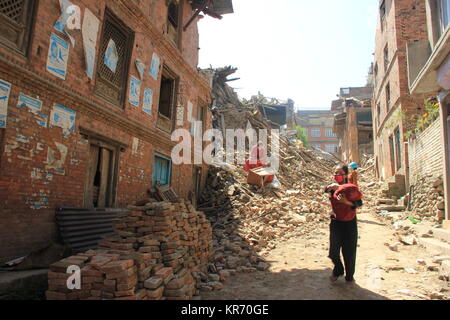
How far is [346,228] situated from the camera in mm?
4598

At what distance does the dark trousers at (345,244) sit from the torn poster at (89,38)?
254 inches

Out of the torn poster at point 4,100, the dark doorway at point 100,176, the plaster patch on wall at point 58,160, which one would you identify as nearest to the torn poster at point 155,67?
the dark doorway at point 100,176

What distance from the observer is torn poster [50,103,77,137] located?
5.96 m

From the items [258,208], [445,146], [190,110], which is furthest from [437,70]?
[190,110]

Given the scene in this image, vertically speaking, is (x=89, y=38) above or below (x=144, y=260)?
above

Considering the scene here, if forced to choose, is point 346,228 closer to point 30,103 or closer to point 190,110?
point 30,103

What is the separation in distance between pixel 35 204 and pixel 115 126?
3073 millimetres

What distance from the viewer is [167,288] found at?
13.1ft

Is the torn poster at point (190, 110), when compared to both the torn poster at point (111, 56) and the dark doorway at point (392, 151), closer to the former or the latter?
the torn poster at point (111, 56)

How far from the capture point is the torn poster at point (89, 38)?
691 cm

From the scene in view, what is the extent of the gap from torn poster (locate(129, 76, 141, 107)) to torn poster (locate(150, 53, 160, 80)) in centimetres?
93

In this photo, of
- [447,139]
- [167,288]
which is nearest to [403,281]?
[167,288]

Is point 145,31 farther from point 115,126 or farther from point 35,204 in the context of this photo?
point 35,204

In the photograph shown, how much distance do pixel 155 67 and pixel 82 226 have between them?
6079mm
